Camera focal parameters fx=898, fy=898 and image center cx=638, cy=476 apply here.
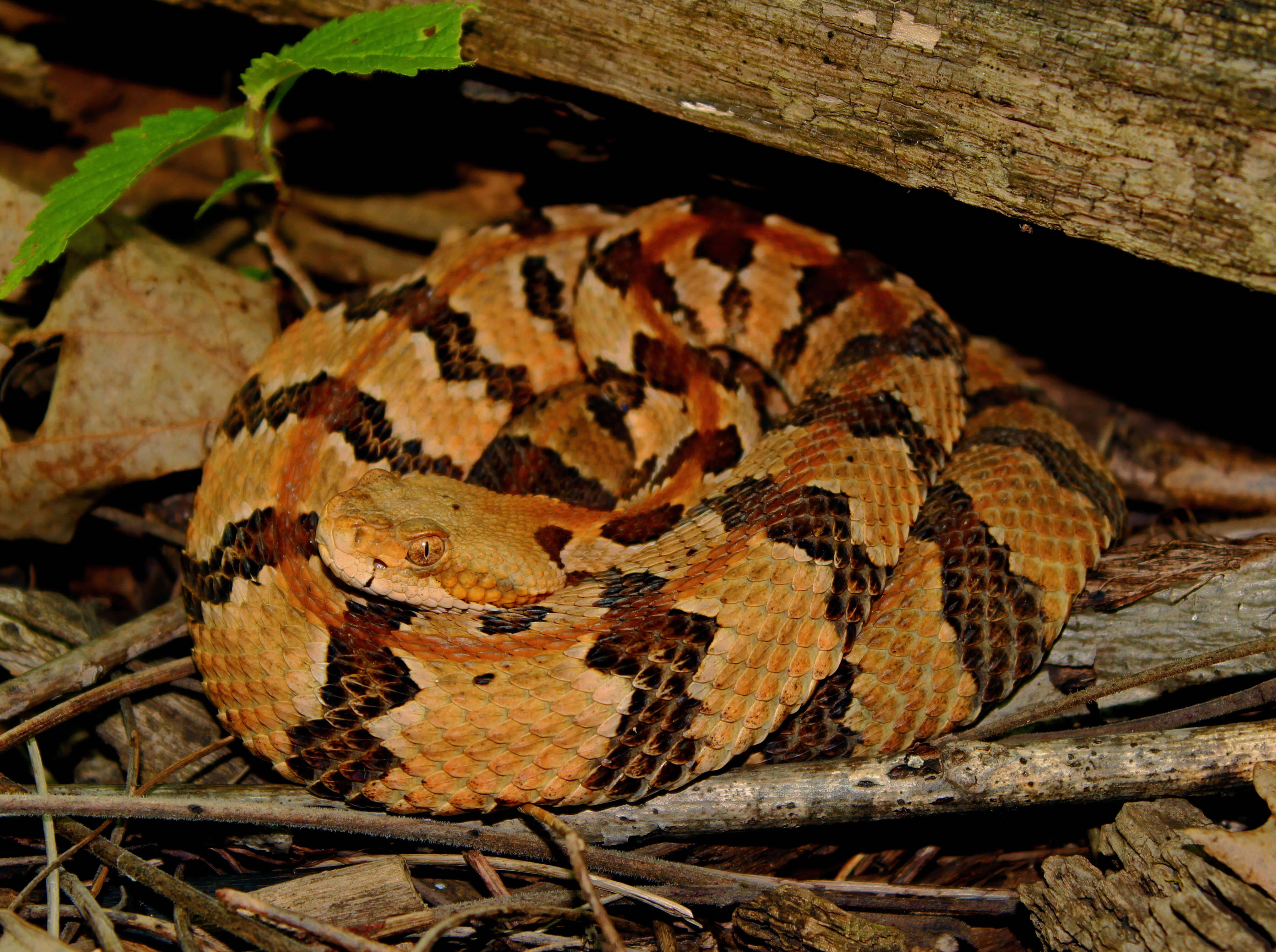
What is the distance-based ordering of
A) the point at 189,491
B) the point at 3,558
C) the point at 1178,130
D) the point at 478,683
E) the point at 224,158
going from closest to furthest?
the point at 1178,130 → the point at 478,683 → the point at 3,558 → the point at 189,491 → the point at 224,158

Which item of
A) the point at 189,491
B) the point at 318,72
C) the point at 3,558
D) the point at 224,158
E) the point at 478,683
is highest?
the point at 318,72

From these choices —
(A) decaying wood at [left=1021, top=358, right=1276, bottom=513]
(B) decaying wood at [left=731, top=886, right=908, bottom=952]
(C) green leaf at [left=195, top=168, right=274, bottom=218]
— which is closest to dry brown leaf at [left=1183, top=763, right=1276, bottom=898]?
(B) decaying wood at [left=731, top=886, right=908, bottom=952]

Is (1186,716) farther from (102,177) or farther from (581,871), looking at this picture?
(102,177)

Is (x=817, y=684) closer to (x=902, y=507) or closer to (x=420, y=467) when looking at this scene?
(x=902, y=507)

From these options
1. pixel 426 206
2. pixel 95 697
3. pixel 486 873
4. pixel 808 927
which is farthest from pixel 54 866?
pixel 426 206

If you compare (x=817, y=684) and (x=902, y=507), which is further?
(x=902, y=507)

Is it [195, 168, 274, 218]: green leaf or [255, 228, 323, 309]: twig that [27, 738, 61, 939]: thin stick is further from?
[255, 228, 323, 309]: twig

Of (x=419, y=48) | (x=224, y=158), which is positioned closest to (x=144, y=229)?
(x=224, y=158)
